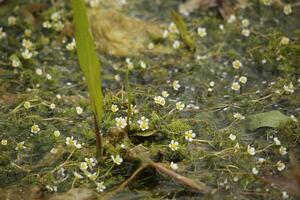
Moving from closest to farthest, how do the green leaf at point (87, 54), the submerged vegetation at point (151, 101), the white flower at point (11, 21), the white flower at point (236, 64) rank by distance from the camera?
the green leaf at point (87, 54) → the submerged vegetation at point (151, 101) → the white flower at point (236, 64) → the white flower at point (11, 21)

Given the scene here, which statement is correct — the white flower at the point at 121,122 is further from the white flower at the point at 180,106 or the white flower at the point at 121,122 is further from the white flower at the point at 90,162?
the white flower at the point at 180,106

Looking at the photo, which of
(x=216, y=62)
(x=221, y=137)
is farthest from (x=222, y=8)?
(x=221, y=137)

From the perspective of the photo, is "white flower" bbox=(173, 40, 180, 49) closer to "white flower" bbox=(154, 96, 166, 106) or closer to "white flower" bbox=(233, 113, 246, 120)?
"white flower" bbox=(154, 96, 166, 106)

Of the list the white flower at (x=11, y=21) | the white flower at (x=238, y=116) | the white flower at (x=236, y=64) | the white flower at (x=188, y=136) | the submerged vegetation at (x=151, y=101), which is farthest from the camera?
the white flower at (x=11, y=21)

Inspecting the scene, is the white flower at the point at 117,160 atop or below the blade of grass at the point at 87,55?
below

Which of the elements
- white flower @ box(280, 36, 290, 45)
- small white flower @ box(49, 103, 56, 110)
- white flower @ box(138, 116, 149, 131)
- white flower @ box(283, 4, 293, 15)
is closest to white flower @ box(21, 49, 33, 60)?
small white flower @ box(49, 103, 56, 110)

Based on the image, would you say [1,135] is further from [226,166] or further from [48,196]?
[226,166]

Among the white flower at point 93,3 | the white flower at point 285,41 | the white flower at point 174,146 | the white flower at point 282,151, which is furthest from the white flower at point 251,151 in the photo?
the white flower at point 93,3

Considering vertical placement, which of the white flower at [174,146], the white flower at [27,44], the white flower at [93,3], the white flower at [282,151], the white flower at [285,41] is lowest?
the white flower at [282,151]
